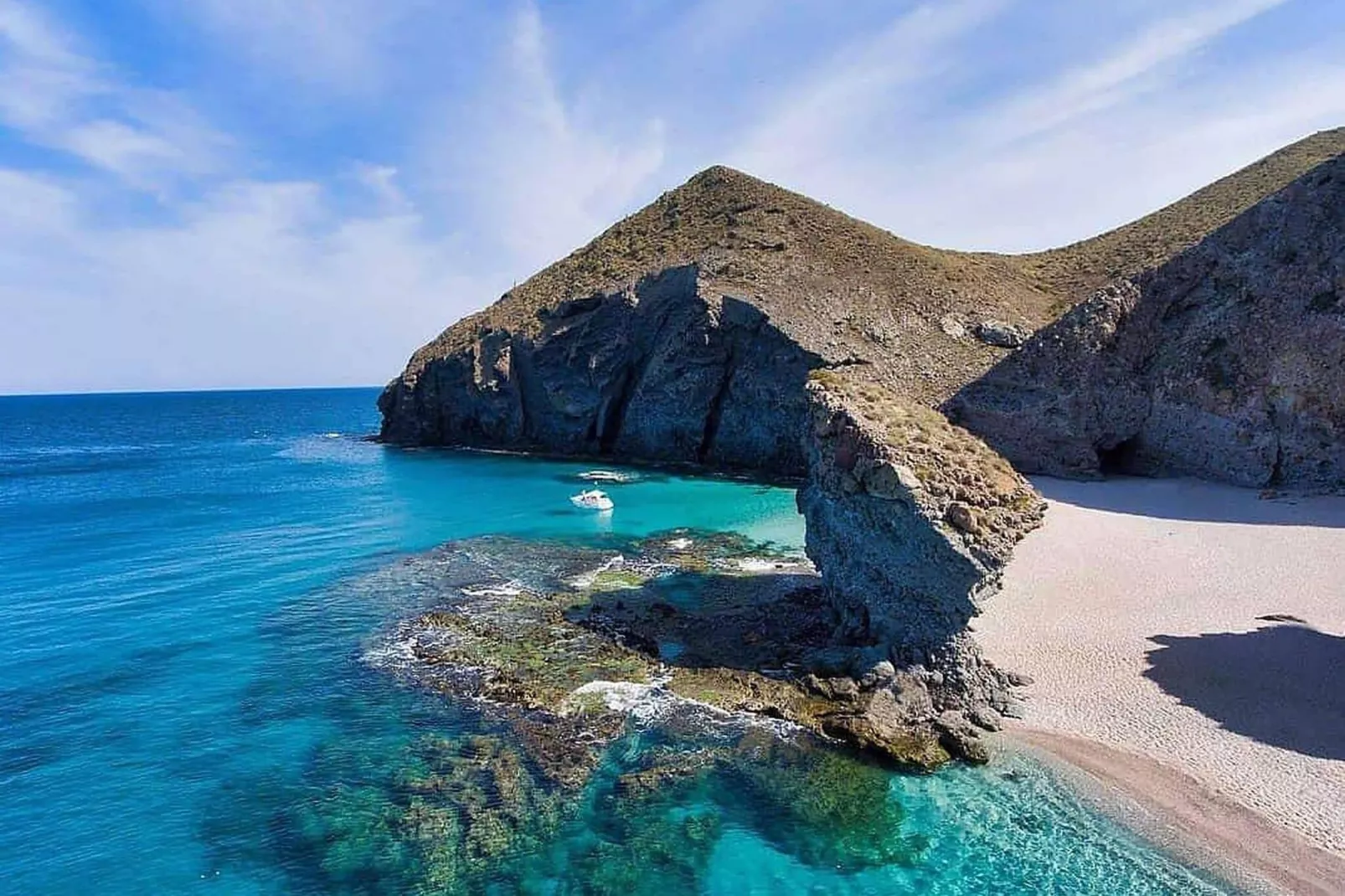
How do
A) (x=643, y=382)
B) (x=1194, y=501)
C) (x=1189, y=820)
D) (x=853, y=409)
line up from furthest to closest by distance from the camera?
1. (x=643, y=382)
2. (x=1194, y=501)
3. (x=853, y=409)
4. (x=1189, y=820)

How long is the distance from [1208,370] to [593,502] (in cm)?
3111

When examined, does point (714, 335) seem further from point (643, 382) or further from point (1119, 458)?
point (1119, 458)

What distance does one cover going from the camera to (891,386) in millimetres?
47031

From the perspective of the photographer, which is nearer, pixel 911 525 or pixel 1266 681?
pixel 1266 681

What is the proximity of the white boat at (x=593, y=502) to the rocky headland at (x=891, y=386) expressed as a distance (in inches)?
428

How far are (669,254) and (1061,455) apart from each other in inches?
1442

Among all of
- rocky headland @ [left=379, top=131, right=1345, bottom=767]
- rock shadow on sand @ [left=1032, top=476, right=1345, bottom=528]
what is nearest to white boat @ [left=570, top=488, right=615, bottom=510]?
rocky headland @ [left=379, top=131, right=1345, bottom=767]

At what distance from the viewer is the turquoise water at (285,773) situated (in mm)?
11539

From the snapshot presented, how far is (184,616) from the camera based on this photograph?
2362cm

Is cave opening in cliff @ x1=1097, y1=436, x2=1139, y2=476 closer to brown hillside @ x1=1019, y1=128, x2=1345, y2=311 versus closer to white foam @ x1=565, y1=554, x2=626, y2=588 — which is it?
brown hillside @ x1=1019, y1=128, x2=1345, y2=311

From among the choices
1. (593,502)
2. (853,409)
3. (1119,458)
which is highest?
(853,409)

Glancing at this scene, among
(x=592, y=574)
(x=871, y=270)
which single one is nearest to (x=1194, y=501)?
(x=592, y=574)

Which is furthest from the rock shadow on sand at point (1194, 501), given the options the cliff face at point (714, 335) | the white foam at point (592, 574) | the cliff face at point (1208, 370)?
the white foam at point (592, 574)

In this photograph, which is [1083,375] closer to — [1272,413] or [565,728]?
[1272,413]
